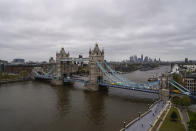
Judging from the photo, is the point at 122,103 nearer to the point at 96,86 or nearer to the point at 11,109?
the point at 96,86

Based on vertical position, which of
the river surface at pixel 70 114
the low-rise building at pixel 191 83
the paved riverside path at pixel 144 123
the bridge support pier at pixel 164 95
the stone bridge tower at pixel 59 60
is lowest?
the river surface at pixel 70 114

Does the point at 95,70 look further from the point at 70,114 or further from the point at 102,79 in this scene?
the point at 70,114

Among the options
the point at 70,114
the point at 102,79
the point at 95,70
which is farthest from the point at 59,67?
the point at 70,114

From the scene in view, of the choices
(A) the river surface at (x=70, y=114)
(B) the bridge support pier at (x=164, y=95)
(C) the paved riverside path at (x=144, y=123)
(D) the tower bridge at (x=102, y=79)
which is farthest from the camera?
(D) the tower bridge at (x=102, y=79)

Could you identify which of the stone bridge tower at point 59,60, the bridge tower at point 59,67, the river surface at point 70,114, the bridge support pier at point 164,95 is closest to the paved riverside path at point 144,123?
the river surface at point 70,114

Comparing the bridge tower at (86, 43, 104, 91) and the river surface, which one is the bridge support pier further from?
the bridge tower at (86, 43, 104, 91)

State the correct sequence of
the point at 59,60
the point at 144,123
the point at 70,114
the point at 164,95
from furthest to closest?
the point at 59,60, the point at 164,95, the point at 70,114, the point at 144,123

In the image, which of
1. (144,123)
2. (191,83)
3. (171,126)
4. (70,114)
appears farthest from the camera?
(191,83)

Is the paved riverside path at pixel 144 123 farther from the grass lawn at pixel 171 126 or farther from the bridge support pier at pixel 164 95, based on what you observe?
the bridge support pier at pixel 164 95

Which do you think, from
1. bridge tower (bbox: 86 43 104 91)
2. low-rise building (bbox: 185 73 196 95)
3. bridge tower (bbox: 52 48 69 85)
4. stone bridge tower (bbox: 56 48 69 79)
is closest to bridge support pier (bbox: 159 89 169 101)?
low-rise building (bbox: 185 73 196 95)
